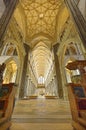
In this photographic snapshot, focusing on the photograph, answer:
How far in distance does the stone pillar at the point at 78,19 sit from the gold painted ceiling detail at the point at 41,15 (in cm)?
668

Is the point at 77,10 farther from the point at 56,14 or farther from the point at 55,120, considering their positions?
the point at 56,14

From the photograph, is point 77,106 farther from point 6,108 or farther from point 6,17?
point 6,17

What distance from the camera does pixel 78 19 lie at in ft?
15.2

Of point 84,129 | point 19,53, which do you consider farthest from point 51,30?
point 84,129

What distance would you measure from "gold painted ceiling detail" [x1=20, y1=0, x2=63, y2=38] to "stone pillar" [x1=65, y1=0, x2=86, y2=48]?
668cm

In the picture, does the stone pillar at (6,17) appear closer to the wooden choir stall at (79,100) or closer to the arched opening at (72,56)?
the wooden choir stall at (79,100)

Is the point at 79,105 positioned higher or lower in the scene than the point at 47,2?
lower

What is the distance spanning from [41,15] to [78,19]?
8659mm

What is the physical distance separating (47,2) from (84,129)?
1234 cm

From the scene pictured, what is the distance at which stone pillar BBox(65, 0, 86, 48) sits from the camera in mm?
4232

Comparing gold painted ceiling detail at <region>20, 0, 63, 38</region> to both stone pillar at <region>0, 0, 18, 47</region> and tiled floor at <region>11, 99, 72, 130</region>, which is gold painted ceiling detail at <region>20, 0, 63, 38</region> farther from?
tiled floor at <region>11, 99, 72, 130</region>

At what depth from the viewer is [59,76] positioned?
10.4 metres

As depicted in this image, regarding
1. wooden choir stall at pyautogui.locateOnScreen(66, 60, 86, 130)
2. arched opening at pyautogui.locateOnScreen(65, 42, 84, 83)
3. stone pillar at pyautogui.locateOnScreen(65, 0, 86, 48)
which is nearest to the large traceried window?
arched opening at pyautogui.locateOnScreen(65, 42, 84, 83)

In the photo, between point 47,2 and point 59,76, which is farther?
point 47,2
